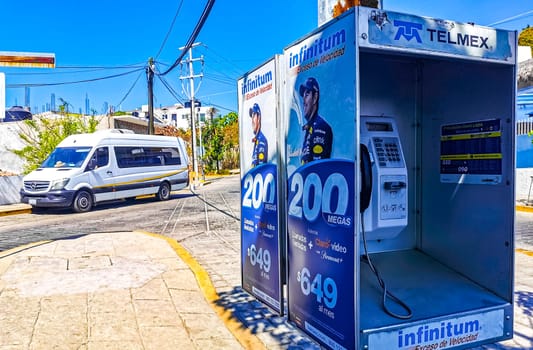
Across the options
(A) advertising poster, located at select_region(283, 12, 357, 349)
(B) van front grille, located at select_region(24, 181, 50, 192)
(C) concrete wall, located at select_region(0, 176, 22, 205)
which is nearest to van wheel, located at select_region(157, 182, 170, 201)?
(B) van front grille, located at select_region(24, 181, 50, 192)

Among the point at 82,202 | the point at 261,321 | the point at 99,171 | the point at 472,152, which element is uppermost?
the point at 472,152

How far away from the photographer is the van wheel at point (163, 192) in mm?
16844

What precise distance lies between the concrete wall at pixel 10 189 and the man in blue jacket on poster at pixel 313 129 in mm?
15553

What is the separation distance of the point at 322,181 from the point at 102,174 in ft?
40.6

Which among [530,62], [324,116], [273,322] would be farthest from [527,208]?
[324,116]

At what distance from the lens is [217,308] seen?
16.0ft

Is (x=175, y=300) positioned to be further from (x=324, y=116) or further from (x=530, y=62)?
(x=530, y=62)

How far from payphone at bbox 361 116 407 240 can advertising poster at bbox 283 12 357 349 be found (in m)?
0.43

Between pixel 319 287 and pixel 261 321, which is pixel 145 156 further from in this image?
pixel 319 287

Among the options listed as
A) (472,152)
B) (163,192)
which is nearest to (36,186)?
(163,192)

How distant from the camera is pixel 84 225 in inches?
440

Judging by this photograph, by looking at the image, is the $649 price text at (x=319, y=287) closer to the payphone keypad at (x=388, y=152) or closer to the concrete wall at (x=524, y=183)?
the payphone keypad at (x=388, y=152)

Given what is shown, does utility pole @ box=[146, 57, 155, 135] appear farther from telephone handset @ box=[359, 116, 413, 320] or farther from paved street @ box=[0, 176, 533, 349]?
telephone handset @ box=[359, 116, 413, 320]

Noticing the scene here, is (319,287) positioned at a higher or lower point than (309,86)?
lower
